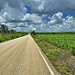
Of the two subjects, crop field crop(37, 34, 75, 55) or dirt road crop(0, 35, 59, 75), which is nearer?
dirt road crop(0, 35, 59, 75)

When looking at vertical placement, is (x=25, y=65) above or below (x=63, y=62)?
above

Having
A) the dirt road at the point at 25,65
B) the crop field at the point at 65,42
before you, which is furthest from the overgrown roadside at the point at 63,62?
the crop field at the point at 65,42

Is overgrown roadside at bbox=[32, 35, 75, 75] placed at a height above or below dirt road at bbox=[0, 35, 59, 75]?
below

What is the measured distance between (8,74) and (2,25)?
85482mm

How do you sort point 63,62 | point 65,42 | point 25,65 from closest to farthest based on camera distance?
point 25,65
point 63,62
point 65,42

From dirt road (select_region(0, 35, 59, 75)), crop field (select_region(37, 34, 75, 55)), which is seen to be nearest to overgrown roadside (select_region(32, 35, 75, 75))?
dirt road (select_region(0, 35, 59, 75))

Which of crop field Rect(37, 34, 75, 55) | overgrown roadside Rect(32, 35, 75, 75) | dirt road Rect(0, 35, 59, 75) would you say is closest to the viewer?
dirt road Rect(0, 35, 59, 75)

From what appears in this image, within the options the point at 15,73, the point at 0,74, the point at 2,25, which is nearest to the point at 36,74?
the point at 15,73

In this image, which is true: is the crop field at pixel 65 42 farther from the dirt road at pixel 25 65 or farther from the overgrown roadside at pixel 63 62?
the dirt road at pixel 25 65

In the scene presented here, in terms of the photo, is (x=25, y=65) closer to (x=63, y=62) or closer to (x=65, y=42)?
(x=63, y=62)

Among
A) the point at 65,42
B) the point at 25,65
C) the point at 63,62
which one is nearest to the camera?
the point at 25,65

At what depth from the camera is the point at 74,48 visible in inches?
392

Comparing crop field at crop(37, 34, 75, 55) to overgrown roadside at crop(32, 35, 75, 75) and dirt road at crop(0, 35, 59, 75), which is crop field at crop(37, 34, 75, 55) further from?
dirt road at crop(0, 35, 59, 75)

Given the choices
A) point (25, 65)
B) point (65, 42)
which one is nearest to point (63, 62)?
point (25, 65)
